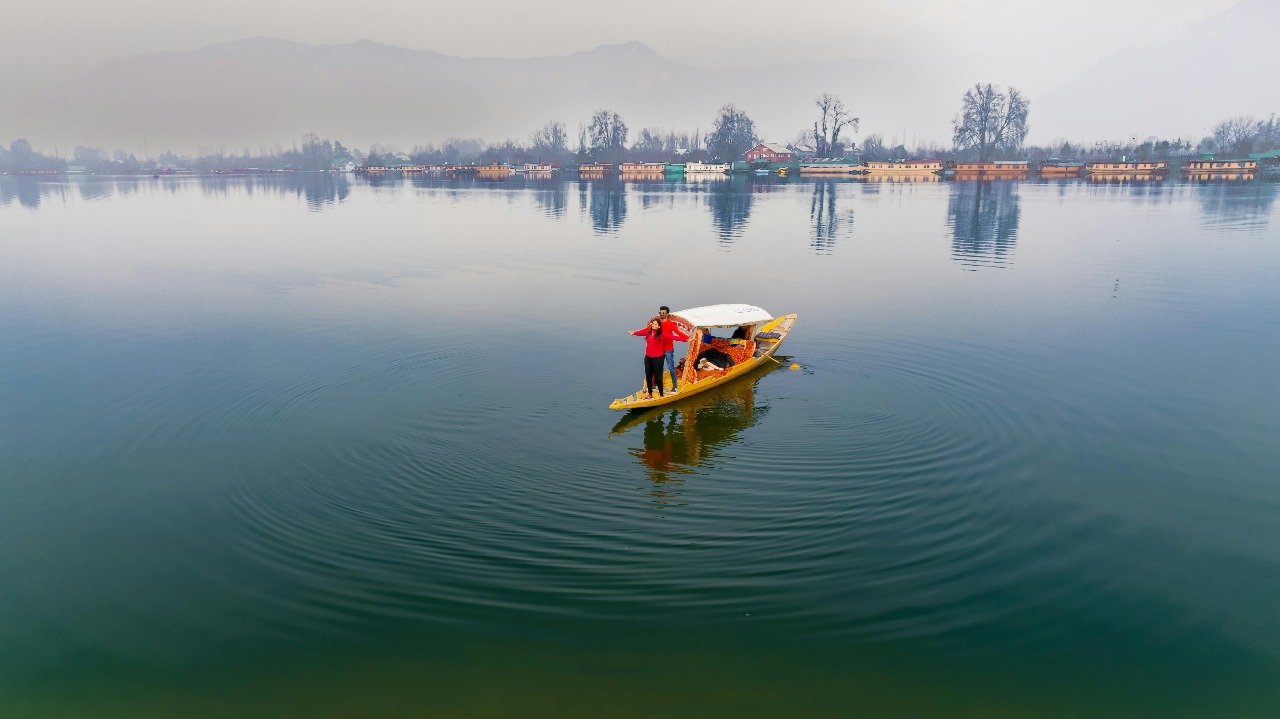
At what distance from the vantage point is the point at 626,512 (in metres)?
16.2

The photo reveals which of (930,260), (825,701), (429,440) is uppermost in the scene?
(930,260)

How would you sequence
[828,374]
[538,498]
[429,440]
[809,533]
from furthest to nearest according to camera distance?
[828,374], [429,440], [538,498], [809,533]

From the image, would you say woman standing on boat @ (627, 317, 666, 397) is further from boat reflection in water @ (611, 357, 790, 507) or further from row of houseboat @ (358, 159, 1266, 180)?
row of houseboat @ (358, 159, 1266, 180)

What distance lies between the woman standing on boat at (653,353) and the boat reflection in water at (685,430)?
88cm

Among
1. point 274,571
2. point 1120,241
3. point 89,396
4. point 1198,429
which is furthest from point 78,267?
point 1120,241

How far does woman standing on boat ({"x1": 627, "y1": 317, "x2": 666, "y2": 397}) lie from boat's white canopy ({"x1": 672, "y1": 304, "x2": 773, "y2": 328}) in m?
2.34

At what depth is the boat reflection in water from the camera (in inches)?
723

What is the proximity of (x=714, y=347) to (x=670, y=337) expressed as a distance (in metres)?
3.48

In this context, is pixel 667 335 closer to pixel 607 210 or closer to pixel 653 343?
pixel 653 343

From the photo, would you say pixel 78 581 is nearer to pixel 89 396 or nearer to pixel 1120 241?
pixel 89 396

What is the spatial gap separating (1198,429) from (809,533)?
13.4 metres

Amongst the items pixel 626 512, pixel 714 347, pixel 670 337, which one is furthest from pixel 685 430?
pixel 626 512

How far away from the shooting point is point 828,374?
25844 mm

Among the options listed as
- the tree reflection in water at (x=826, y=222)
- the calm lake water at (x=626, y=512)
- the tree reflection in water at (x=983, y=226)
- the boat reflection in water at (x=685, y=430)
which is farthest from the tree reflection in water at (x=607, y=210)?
the boat reflection in water at (x=685, y=430)
